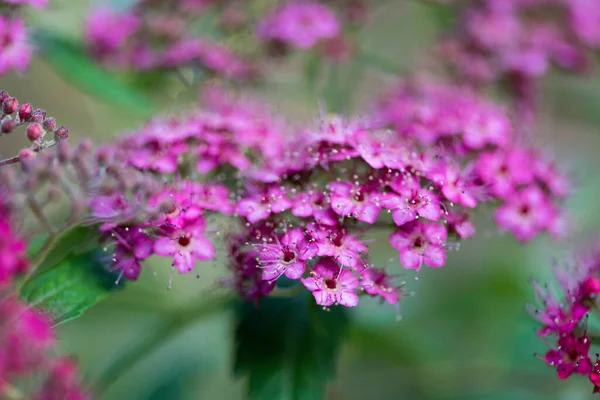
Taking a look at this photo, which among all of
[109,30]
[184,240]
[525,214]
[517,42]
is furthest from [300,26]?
[184,240]

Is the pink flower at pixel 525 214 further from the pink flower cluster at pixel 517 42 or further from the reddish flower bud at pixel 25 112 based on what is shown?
the reddish flower bud at pixel 25 112

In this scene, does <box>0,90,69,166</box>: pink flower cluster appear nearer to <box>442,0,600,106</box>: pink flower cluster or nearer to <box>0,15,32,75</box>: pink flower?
<box>0,15,32,75</box>: pink flower

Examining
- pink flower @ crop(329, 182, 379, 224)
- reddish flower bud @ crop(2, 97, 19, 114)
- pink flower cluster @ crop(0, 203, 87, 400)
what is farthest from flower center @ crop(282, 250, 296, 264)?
reddish flower bud @ crop(2, 97, 19, 114)

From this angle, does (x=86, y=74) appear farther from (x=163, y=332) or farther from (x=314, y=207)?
(x=314, y=207)

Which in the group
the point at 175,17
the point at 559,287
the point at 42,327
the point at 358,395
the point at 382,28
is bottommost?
the point at 358,395

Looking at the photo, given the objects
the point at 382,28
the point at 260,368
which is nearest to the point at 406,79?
the point at 260,368

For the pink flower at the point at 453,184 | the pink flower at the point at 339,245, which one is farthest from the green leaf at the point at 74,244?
the pink flower at the point at 453,184

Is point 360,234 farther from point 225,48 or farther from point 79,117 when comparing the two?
point 79,117
